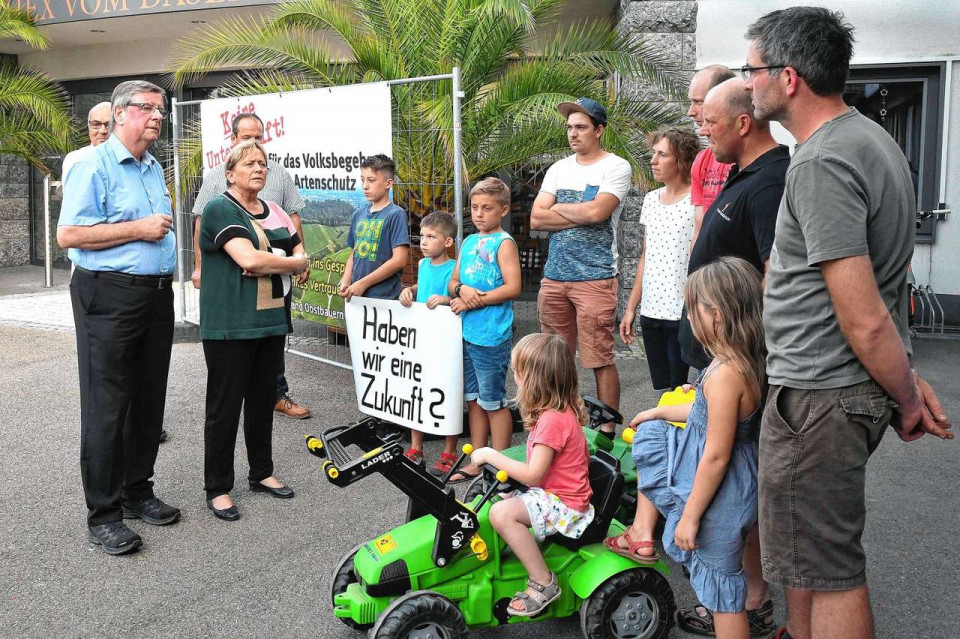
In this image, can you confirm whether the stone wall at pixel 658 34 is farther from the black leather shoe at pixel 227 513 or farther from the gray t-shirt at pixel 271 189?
the black leather shoe at pixel 227 513

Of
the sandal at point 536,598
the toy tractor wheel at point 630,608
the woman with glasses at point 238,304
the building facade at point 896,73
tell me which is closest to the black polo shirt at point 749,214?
the toy tractor wheel at point 630,608

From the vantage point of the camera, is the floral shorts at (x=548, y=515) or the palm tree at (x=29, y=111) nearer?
the floral shorts at (x=548, y=515)

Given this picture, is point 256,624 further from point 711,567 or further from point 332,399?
point 332,399

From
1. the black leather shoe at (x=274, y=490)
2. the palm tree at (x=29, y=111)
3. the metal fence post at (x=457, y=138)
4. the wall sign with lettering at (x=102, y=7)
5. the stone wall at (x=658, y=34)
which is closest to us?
the black leather shoe at (x=274, y=490)

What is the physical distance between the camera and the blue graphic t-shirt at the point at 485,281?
17.2 feet

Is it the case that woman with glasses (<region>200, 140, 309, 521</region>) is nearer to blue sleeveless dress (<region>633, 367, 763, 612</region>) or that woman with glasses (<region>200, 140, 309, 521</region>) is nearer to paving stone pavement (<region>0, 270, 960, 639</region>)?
paving stone pavement (<region>0, 270, 960, 639</region>)

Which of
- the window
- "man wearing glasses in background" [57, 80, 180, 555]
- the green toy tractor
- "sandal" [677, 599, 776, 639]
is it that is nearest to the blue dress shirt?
"man wearing glasses in background" [57, 80, 180, 555]

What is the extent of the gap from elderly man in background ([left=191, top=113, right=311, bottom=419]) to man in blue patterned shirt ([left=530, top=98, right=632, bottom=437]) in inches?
68.5

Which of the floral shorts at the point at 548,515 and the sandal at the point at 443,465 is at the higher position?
the floral shorts at the point at 548,515

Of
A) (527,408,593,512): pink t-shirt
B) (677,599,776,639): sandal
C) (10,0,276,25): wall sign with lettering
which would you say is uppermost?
(10,0,276,25): wall sign with lettering

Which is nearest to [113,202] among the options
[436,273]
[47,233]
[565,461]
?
[436,273]

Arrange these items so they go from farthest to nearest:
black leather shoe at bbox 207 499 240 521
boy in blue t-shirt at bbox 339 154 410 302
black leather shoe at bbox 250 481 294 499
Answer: boy in blue t-shirt at bbox 339 154 410 302
black leather shoe at bbox 250 481 294 499
black leather shoe at bbox 207 499 240 521

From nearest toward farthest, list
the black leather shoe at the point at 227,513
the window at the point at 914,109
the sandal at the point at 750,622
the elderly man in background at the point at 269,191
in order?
1. the sandal at the point at 750,622
2. the black leather shoe at the point at 227,513
3. the elderly man in background at the point at 269,191
4. the window at the point at 914,109

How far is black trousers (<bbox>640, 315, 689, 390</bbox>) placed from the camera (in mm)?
5172
